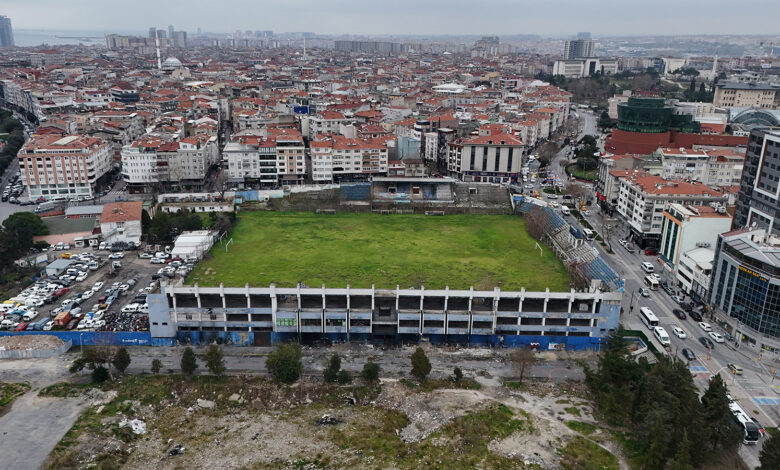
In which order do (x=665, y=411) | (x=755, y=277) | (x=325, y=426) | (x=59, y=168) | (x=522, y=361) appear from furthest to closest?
(x=59, y=168) < (x=755, y=277) < (x=522, y=361) < (x=325, y=426) < (x=665, y=411)

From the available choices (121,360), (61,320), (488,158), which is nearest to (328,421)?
(121,360)

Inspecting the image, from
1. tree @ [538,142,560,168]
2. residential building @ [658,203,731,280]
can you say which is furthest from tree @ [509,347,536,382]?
tree @ [538,142,560,168]

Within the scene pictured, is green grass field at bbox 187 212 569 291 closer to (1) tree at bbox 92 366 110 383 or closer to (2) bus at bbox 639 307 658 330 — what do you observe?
(2) bus at bbox 639 307 658 330

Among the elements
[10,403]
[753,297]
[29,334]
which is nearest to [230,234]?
[29,334]

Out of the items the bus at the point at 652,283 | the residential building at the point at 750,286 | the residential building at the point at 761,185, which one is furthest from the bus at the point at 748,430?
the residential building at the point at 761,185

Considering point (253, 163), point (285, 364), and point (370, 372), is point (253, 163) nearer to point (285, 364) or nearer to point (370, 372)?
point (285, 364)

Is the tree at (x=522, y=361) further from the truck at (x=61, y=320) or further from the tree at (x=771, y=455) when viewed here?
the truck at (x=61, y=320)
